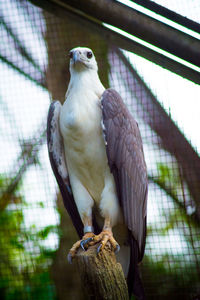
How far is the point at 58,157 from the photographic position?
128 inches

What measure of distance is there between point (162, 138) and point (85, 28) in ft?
4.06

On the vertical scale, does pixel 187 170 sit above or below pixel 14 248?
above

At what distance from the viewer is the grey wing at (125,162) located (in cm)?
300

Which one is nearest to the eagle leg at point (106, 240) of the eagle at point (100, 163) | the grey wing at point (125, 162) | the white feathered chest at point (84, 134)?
the eagle at point (100, 163)

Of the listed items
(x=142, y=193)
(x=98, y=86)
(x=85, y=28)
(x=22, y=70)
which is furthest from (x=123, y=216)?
(x=22, y=70)

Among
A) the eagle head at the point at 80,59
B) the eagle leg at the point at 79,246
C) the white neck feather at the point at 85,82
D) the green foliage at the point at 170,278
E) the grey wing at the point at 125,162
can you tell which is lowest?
the green foliage at the point at 170,278

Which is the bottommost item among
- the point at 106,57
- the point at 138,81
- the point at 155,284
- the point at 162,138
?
the point at 155,284

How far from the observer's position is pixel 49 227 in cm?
454

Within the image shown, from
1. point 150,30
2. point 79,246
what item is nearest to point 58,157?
point 79,246

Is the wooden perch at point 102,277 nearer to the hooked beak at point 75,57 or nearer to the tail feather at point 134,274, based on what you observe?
the tail feather at point 134,274

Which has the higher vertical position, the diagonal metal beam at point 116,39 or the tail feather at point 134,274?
the diagonal metal beam at point 116,39

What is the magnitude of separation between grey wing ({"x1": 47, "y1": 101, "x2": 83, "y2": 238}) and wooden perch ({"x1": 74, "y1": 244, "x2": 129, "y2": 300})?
702mm

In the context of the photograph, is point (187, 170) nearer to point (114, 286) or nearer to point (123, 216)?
point (123, 216)

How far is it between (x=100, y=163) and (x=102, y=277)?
0.87m
